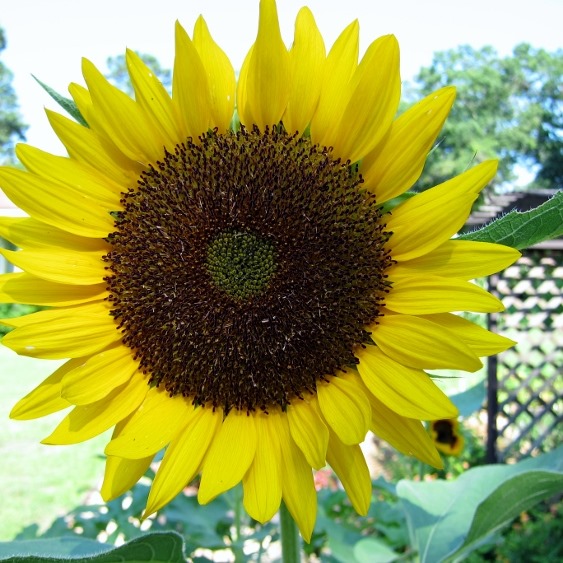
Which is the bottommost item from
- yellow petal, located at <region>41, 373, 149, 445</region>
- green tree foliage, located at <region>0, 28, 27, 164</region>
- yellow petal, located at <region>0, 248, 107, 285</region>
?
yellow petal, located at <region>41, 373, 149, 445</region>

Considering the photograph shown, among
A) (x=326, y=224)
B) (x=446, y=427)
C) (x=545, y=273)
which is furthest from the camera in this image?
(x=545, y=273)

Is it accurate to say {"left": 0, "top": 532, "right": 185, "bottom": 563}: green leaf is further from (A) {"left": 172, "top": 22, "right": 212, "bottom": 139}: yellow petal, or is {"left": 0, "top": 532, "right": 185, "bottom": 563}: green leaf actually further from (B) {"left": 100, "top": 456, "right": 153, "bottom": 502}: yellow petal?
(A) {"left": 172, "top": 22, "right": 212, "bottom": 139}: yellow petal

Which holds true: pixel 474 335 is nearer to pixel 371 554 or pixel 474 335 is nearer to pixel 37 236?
pixel 37 236

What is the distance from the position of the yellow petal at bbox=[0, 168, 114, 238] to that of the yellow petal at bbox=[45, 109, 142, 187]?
7 cm

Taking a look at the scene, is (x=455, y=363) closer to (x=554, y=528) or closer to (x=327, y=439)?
(x=327, y=439)

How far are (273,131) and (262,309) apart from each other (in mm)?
360

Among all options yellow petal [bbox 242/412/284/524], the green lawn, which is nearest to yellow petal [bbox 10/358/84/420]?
yellow petal [bbox 242/412/284/524]

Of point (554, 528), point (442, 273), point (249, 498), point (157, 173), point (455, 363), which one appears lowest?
point (554, 528)

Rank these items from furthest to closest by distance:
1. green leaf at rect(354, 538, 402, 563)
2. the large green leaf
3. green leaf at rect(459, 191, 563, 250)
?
green leaf at rect(354, 538, 402, 563)
the large green leaf
green leaf at rect(459, 191, 563, 250)

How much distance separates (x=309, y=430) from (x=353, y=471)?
0.11 metres

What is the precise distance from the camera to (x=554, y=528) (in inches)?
188

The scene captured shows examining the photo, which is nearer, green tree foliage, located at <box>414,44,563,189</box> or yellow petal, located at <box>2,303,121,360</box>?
yellow petal, located at <box>2,303,121,360</box>

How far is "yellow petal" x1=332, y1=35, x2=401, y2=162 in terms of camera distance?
43.2 inches

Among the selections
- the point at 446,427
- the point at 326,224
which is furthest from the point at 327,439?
the point at 446,427
